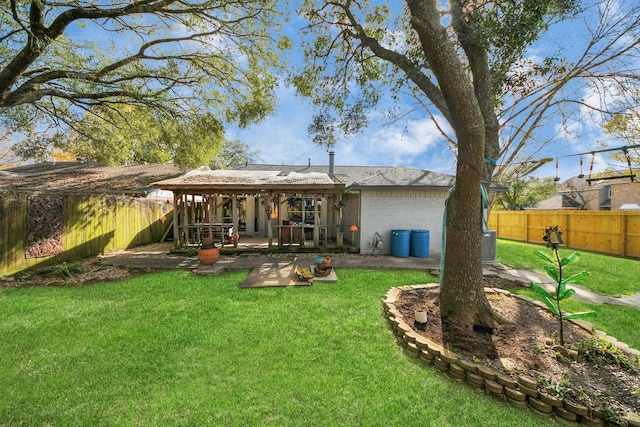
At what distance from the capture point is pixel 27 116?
8445 mm

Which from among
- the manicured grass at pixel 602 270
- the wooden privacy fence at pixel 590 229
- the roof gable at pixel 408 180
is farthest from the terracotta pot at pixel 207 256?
the wooden privacy fence at pixel 590 229

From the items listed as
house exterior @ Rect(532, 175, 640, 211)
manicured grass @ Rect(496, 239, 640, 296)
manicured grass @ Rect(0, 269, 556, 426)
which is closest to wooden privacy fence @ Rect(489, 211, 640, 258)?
manicured grass @ Rect(496, 239, 640, 296)

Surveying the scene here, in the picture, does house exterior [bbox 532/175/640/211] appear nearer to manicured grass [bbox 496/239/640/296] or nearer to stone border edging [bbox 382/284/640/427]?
manicured grass [bbox 496/239/640/296]

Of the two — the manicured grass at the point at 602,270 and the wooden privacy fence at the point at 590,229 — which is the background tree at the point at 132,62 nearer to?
the manicured grass at the point at 602,270

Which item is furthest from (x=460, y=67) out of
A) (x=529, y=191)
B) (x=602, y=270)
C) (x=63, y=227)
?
(x=529, y=191)

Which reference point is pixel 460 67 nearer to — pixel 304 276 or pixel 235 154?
pixel 304 276

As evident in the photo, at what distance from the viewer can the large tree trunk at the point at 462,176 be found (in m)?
3.72

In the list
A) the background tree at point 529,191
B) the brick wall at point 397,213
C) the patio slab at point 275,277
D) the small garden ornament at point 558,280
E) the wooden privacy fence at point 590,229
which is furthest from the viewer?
the background tree at point 529,191

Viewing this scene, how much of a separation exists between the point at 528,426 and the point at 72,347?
205 inches

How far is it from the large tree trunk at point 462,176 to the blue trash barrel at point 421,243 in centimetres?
530

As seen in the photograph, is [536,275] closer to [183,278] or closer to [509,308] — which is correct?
[509,308]

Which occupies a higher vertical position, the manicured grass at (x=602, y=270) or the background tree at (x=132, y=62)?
the background tree at (x=132, y=62)

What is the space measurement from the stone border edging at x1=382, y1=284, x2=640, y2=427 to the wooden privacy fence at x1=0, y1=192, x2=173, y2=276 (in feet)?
32.9

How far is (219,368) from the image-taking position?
2.83 meters
